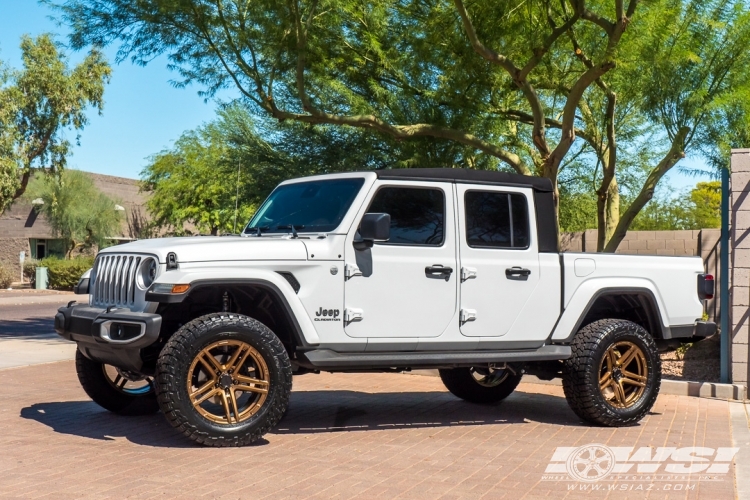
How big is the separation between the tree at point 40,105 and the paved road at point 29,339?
1244 centimetres

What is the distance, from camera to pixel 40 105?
40.5 meters

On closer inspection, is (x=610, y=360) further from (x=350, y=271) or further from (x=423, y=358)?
(x=350, y=271)

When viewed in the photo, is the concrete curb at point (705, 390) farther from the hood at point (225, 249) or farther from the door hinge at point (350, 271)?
the hood at point (225, 249)

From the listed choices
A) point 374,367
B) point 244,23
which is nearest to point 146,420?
point 374,367

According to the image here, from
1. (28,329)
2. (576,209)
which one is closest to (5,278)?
(28,329)

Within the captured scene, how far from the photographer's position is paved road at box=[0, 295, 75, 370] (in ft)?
46.4

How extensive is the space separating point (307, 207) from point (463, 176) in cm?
138

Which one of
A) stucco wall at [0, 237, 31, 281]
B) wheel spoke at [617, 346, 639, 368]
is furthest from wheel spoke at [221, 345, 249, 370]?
stucco wall at [0, 237, 31, 281]

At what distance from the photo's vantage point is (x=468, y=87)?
15.7 metres

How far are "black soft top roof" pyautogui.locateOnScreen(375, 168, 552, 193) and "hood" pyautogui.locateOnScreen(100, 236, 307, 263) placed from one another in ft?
3.62

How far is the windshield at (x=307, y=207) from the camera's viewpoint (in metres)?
8.02

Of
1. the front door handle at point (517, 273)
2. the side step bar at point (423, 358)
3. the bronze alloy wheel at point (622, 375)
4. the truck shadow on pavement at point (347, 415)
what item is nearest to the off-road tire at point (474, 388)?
the truck shadow on pavement at point (347, 415)

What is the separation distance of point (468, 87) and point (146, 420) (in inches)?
351

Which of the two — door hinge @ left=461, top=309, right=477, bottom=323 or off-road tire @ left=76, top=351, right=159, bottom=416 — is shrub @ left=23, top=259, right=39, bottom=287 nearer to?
off-road tire @ left=76, top=351, right=159, bottom=416
